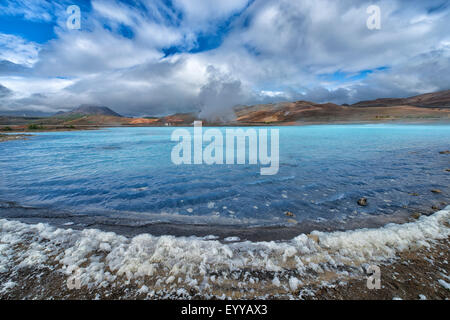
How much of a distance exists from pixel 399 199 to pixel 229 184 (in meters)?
4.92

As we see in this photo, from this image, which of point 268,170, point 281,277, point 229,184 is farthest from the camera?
point 268,170

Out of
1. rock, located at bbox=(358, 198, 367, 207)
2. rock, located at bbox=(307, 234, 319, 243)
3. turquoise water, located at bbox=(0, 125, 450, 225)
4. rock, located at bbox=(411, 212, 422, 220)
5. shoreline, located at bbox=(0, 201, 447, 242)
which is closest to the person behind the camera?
rock, located at bbox=(307, 234, 319, 243)

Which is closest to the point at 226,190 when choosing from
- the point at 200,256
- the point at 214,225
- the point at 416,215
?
the point at 214,225

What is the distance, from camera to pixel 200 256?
9.51 ft

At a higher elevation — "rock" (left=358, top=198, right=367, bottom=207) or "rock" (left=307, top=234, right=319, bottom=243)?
"rock" (left=358, top=198, right=367, bottom=207)

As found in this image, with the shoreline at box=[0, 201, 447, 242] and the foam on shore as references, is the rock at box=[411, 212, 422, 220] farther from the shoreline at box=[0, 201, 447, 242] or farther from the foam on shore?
the foam on shore

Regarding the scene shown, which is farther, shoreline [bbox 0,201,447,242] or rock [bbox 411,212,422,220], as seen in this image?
rock [bbox 411,212,422,220]

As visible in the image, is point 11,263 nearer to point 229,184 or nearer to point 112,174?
point 229,184

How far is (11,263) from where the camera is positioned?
2.68 metres

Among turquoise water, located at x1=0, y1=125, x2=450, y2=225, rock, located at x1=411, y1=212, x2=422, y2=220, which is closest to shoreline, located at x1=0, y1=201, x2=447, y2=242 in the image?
rock, located at x1=411, y1=212, x2=422, y2=220

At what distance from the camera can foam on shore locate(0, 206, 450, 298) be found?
2.38 metres

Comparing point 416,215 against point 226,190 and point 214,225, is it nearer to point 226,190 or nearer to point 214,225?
point 214,225
